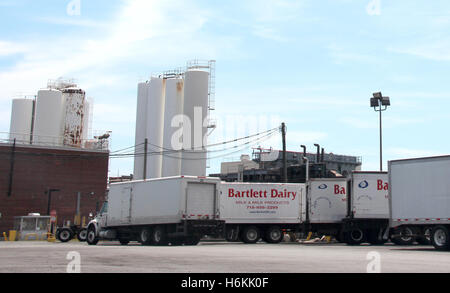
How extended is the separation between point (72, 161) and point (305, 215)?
97.2ft

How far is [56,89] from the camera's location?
62844mm

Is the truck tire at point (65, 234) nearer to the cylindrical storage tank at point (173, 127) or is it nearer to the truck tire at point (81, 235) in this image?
the truck tire at point (81, 235)

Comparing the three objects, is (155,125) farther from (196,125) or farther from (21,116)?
(21,116)

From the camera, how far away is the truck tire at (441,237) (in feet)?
75.2

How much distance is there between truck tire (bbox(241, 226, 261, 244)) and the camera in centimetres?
3228

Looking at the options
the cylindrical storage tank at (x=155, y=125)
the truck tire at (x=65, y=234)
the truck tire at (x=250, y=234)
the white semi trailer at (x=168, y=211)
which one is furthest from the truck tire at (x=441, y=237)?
the cylindrical storage tank at (x=155, y=125)

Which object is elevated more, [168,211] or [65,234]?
[168,211]

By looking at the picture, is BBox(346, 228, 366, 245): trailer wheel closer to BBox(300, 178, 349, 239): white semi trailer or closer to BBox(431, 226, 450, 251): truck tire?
BBox(300, 178, 349, 239): white semi trailer

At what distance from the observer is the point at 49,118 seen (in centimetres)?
5850

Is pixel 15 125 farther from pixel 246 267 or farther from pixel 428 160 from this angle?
pixel 246 267

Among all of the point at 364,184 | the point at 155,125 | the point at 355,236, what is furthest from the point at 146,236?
the point at 155,125

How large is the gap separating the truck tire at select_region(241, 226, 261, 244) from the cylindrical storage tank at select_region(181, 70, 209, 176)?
17779 mm

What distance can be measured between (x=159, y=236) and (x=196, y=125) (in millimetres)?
22088
